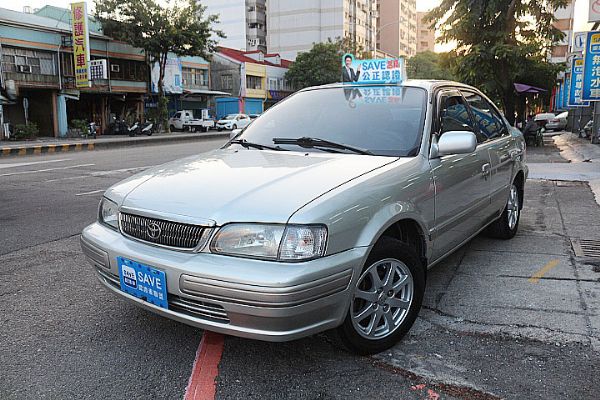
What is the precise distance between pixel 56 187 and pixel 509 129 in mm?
7420

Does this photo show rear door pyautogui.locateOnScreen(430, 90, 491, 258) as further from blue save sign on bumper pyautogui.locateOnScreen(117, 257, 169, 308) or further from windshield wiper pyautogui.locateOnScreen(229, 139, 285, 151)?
blue save sign on bumper pyautogui.locateOnScreen(117, 257, 169, 308)

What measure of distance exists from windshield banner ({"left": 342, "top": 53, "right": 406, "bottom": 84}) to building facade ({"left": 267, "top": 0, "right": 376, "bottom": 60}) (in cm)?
7249

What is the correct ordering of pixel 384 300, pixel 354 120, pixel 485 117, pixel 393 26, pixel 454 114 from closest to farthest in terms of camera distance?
1. pixel 384 300
2. pixel 354 120
3. pixel 454 114
4. pixel 485 117
5. pixel 393 26

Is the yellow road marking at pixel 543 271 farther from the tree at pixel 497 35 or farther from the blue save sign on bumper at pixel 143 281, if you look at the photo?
the tree at pixel 497 35

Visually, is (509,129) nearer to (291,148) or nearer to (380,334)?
(291,148)

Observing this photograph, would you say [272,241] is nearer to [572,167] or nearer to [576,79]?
[572,167]

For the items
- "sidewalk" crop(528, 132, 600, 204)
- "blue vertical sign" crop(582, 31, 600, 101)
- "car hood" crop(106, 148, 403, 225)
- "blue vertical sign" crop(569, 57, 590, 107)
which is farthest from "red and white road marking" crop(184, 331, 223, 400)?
"blue vertical sign" crop(569, 57, 590, 107)

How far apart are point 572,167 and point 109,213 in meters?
10.9

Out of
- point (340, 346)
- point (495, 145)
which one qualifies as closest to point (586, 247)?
point (495, 145)

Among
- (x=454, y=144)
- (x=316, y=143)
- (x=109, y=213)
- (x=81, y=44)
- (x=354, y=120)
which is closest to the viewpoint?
(x=109, y=213)

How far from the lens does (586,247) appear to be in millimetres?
4914

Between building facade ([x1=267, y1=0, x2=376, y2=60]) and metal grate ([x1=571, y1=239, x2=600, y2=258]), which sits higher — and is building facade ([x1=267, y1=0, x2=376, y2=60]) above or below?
above

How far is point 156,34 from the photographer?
31000 mm

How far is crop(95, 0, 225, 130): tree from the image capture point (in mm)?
30516
